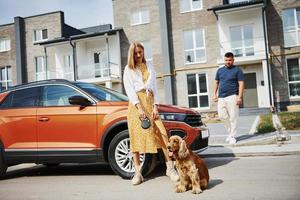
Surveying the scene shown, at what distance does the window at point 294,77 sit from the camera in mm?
23188

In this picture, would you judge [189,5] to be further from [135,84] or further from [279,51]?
[135,84]

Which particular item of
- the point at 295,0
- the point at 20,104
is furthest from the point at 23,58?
the point at 20,104

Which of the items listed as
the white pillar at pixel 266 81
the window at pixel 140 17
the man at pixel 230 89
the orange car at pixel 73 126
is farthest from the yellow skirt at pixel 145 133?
the window at pixel 140 17

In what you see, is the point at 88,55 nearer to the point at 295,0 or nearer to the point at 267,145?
the point at 295,0

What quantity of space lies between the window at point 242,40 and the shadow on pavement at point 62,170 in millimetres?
18395

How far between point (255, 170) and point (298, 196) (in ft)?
5.73

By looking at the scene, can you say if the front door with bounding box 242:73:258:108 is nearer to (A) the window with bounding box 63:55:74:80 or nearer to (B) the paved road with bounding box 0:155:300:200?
(A) the window with bounding box 63:55:74:80

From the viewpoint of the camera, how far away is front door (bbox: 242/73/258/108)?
2422 cm

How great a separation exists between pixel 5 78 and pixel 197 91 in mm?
19259

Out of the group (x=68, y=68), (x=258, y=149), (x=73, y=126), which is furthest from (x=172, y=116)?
(x=68, y=68)

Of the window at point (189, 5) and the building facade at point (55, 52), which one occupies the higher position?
the window at point (189, 5)

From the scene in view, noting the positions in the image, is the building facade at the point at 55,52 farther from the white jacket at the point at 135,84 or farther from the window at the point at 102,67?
the white jacket at the point at 135,84

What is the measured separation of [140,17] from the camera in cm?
2806

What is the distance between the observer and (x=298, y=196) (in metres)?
4.15
